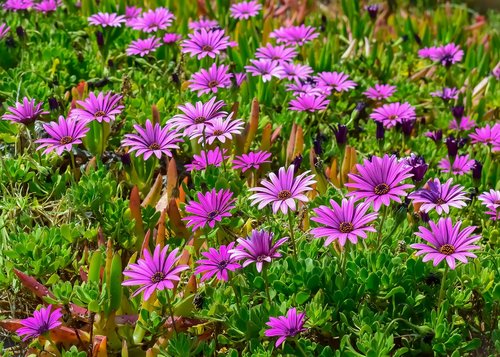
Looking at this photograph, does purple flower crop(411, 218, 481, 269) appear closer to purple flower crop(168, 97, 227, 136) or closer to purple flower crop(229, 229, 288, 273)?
purple flower crop(229, 229, 288, 273)

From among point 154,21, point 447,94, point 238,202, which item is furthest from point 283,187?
point 154,21

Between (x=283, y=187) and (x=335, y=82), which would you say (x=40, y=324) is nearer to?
(x=283, y=187)

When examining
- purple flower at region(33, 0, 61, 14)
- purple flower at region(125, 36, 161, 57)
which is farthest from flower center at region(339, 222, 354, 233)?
purple flower at region(33, 0, 61, 14)

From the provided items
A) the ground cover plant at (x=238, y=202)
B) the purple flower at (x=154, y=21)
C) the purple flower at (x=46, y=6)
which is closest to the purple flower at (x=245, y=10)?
the ground cover plant at (x=238, y=202)

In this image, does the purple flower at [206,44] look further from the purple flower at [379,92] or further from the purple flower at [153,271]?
the purple flower at [153,271]

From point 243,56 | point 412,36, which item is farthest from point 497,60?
point 243,56

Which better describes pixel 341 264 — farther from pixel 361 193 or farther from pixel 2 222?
pixel 2 222
